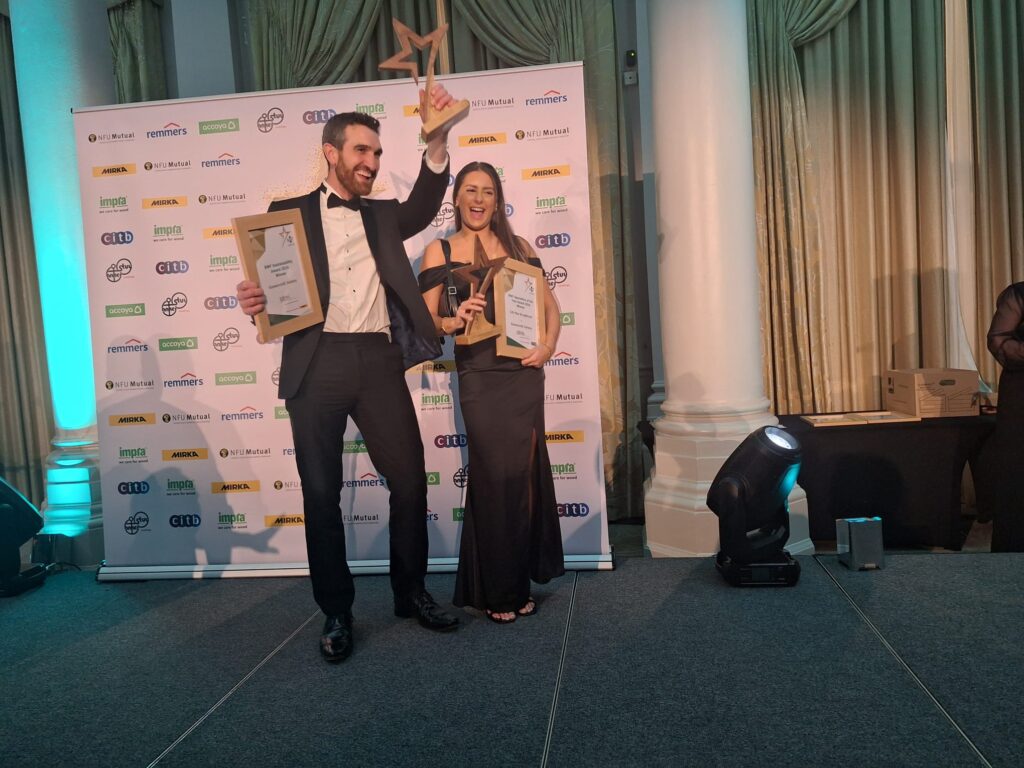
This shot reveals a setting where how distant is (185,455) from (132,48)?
3.44m

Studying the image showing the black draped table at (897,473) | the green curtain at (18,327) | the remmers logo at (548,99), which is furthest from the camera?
the green curtain at (18,327)

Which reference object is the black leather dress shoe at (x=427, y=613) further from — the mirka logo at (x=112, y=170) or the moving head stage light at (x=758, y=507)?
the mirka logo at (x=112, y=170)

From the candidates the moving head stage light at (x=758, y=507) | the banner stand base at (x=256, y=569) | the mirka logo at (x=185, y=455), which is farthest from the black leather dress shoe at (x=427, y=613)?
the mirka logo at (x=185, y=455)

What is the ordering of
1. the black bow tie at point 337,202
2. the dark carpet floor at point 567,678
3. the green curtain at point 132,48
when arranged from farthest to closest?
1. the green curtain at point 132,48
2. the black bow tie at point 337,202
3. the dark carpet floor at point 567,678

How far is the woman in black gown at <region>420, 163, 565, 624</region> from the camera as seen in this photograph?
2.95 m

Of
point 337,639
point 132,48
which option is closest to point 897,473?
point 337,639

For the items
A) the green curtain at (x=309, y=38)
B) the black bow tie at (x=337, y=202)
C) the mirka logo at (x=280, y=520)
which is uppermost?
the green curtain at (x=309, y=38)

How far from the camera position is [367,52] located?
5129mm

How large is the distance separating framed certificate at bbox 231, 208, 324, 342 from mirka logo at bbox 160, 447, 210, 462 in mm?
1249

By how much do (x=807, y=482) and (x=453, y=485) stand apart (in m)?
1.86

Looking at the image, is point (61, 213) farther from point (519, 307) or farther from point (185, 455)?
point (519, 307)

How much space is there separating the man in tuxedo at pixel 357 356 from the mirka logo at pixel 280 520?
93cm

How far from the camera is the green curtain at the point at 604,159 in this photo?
4805 millimetres

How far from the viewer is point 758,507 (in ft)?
10.4
